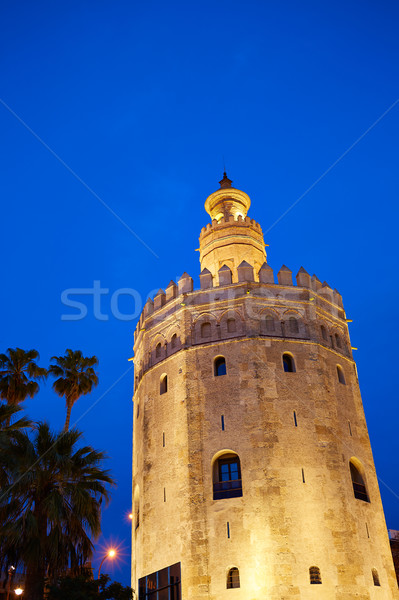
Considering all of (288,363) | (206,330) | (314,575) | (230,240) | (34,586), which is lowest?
(34,586)

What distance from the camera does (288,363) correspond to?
1047 inches

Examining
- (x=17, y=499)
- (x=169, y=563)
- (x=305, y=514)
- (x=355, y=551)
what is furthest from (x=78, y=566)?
(x=355, y=551)

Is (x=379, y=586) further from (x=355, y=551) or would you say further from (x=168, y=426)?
Result: (x=168, y=426)

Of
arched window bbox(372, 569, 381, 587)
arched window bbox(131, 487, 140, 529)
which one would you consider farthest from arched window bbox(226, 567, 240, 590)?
arched window bbox(131, 487, 140, 529)

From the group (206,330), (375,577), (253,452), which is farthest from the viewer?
(206,330)

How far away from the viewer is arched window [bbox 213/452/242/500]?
77.9 feet

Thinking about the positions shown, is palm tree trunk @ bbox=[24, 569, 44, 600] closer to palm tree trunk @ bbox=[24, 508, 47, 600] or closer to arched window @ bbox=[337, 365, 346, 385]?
palm tree trunk @ bbox=[24, 508, 47, 600]

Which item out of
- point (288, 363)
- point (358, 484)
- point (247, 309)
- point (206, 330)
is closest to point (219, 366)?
point (206, 330)

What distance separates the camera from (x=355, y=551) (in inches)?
902

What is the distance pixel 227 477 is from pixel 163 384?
5666 millimetres

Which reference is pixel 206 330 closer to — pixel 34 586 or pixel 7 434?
pixel 7 434

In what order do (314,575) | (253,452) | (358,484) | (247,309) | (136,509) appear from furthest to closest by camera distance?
1. (136,509)
2. (247,309)
3. (358,484)
4. (253,452)
5. (314,575)

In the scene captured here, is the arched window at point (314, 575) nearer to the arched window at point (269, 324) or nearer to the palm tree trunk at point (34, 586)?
the arched window at point (269, 324)

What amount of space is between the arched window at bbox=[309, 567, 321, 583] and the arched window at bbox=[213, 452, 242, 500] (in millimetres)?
3759
